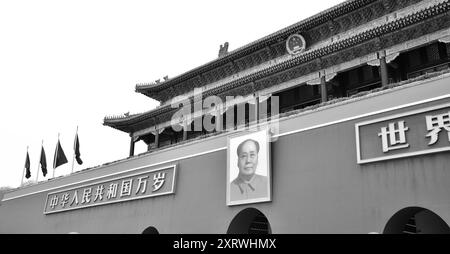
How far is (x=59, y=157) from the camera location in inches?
750

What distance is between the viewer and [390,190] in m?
7.93

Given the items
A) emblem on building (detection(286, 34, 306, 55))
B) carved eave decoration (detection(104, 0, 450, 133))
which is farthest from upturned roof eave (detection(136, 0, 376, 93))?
carved eave decoration (detection(104, 0, 450, 133))

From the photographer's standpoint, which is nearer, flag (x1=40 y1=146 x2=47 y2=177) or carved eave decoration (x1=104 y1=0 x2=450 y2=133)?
carved eave decoration (x1=104 y1=0 x2=450 y2=133)

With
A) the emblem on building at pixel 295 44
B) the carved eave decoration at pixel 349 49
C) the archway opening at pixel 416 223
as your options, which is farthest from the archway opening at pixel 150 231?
the emblem on building at pixel 295 44

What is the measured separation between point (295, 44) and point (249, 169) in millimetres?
7065

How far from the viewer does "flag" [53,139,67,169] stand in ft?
62.2

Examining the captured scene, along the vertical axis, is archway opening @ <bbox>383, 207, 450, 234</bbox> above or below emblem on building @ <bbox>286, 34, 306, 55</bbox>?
below

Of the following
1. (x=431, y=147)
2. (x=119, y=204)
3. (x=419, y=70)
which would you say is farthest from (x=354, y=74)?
(x=119, y=204)

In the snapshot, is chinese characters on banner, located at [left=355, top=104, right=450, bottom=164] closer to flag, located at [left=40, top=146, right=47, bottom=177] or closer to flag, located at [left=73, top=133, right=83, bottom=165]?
flag, located at [left=73, top=133, right=83, bottom=165]

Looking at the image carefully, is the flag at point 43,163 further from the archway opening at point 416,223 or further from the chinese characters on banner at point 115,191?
the archway opening at point 416,223

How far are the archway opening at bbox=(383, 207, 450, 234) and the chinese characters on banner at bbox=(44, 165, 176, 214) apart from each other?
6225mm

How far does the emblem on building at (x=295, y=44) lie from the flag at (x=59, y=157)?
1085 cm

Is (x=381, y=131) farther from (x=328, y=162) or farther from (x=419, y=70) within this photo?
(x=419, y=70)
